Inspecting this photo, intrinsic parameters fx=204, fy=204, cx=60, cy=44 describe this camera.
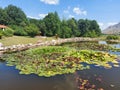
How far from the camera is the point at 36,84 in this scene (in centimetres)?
1602

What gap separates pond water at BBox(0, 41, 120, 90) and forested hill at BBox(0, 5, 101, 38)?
51.8m

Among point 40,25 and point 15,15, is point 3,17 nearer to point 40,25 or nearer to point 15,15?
point 15,15

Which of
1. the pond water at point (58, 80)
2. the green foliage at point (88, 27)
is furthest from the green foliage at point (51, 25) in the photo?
the pond water at point (58, 80)

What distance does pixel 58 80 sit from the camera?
678 inches

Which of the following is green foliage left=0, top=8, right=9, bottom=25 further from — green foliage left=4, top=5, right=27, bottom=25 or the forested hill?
green foliage left=4, top=5, right=27, bottom=25

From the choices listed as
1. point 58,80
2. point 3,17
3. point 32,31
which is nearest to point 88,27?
point 3,17

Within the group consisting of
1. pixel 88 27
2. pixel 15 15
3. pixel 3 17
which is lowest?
pixel 88 27

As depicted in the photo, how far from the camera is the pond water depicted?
50.9 feet

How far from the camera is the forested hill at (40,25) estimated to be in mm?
72250

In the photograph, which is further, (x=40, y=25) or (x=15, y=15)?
(x=15, y=15)

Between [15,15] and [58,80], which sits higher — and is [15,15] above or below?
above

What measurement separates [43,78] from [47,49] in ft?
52.8

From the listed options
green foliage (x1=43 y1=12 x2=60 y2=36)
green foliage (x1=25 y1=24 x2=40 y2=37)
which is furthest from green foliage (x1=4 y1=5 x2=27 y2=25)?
green foliage (x1=25 y1=24 x2=40 y2=37)

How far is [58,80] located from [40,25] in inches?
2549
